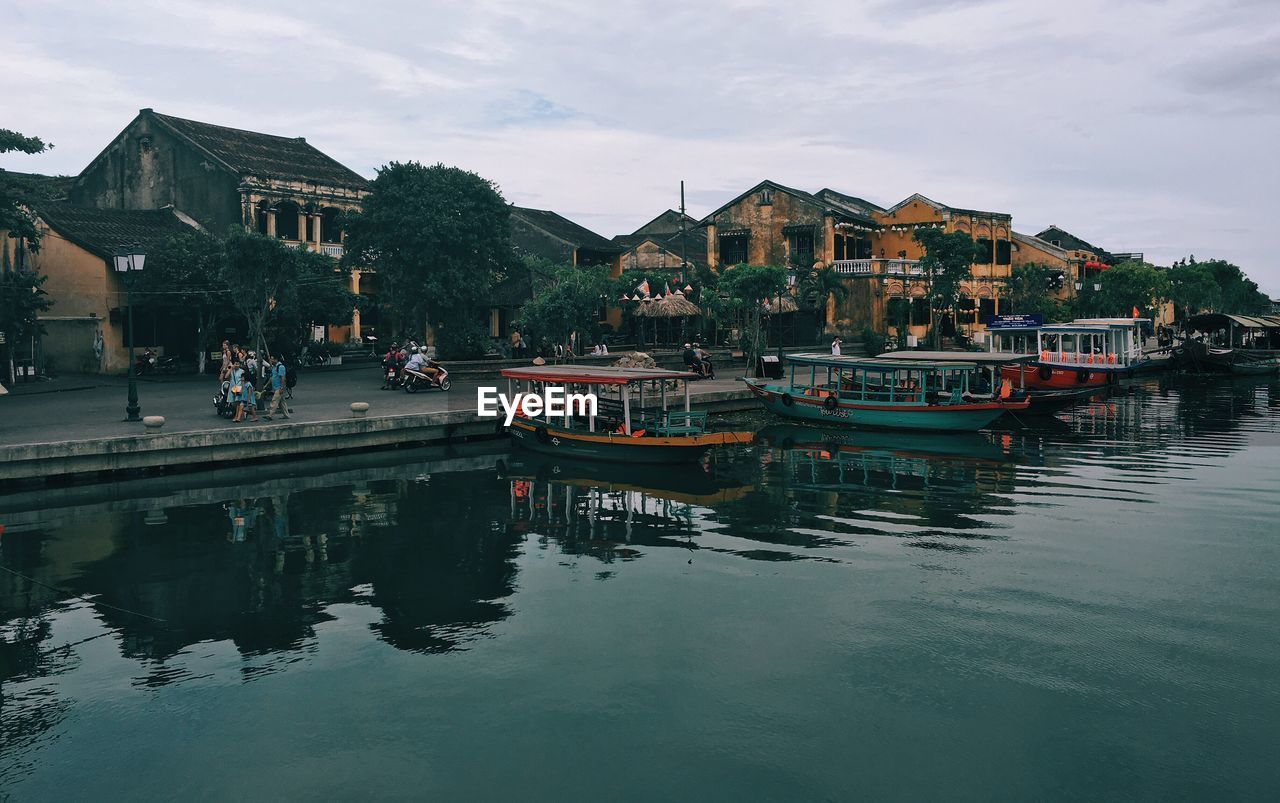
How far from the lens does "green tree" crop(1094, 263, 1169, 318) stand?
6050 centimetres

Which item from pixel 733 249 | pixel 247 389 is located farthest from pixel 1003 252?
pixel 247 389

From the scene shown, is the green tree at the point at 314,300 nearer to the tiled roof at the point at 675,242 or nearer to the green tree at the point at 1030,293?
the tiled roof at the point at 675,242

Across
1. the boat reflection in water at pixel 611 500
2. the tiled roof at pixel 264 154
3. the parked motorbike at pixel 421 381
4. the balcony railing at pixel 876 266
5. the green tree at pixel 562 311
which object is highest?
the tiled roof at pixel 264 154

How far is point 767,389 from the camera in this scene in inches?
1184

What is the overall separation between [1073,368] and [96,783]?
119 ft

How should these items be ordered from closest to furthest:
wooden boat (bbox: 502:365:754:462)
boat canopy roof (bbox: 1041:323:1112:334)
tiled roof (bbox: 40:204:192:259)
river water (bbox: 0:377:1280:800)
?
1. river water (bbox: 0:377:1280:800)
2. wooden boat (bbox: 502:365:754:462)
3. tiled roof (bbox: 40:204:192:259)
4. boat canopy roof (bbox: 1041:323:1112:334)

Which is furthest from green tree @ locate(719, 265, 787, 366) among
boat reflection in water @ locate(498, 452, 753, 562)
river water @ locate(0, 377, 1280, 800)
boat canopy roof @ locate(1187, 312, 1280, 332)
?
boat canopy roof @ locate(1187, 312, 1280, 332)

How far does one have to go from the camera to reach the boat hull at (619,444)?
806 inches

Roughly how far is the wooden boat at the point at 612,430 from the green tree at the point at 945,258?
27258mm

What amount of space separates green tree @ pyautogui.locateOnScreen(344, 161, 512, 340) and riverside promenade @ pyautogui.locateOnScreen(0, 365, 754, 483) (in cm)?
637

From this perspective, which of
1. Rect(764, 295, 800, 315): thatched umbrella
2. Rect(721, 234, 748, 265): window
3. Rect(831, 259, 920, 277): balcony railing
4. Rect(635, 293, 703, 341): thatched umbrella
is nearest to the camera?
Result: Rect(635, 293, 703, 341): thatched umbrella

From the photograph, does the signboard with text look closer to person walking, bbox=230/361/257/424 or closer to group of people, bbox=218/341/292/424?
group of people, bbox=218/341/292/424

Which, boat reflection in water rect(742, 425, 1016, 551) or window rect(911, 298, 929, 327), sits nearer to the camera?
boat reflection in water rect(742, 425, 1016, 551)

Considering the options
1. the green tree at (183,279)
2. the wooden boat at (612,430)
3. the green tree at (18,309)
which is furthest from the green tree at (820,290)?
the green tree at (18,309)
